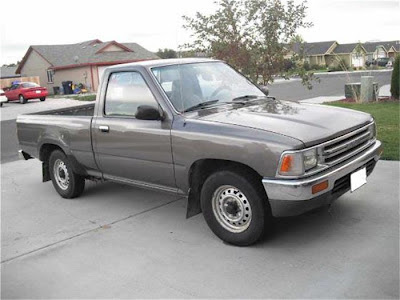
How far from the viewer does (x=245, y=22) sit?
28.6ft

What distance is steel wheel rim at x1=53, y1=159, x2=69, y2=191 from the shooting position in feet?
20.1

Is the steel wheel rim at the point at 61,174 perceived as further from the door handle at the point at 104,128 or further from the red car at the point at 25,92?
the red car at the point at 25,92

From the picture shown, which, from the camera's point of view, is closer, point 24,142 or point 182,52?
point 24,142

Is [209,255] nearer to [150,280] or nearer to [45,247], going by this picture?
[150,280]

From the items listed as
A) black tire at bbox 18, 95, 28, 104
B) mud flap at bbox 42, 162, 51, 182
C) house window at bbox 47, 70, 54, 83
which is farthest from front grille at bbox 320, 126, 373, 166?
house window at bbox 47, 70, 54, 83

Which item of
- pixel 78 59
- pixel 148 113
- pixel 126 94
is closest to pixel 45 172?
pixel 126 94

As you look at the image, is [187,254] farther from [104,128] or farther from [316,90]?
[316,90]

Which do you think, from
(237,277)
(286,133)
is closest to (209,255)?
(237,277)

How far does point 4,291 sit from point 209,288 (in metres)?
1.74

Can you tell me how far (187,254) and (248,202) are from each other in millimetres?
756

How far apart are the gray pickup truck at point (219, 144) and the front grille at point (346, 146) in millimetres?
10

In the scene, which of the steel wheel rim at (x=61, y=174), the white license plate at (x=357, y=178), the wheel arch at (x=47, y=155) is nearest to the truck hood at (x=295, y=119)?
the white license plate at (x=357, y=178)

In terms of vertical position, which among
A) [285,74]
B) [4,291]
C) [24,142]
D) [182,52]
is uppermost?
[182,52]

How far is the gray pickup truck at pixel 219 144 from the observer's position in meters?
3.69
